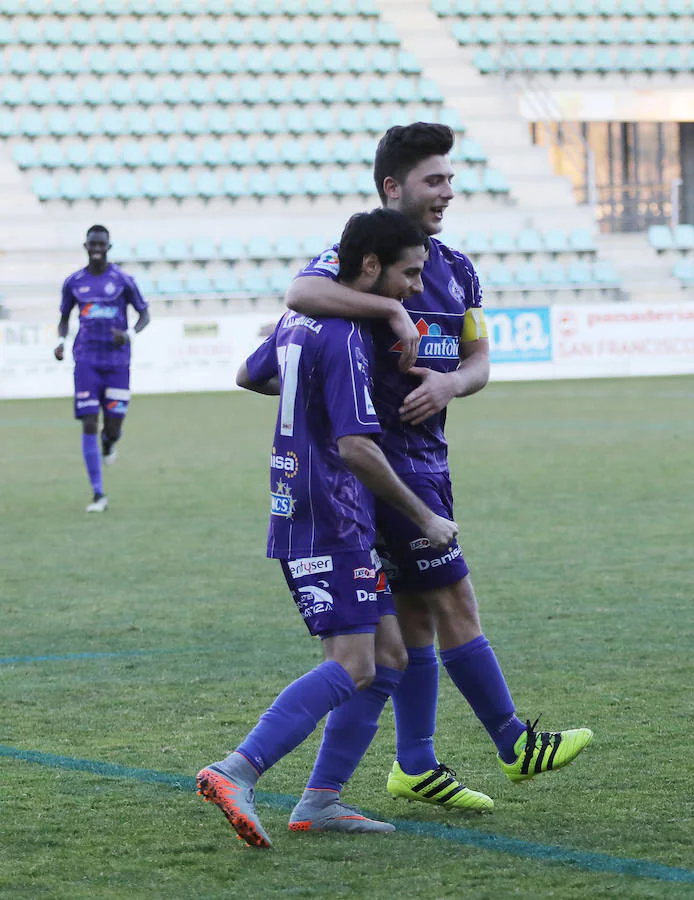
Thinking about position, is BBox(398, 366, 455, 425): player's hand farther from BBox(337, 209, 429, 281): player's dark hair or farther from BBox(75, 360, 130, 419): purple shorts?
BBox(75, 360, 130, 419): purple shorts

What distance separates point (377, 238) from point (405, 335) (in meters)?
0.26

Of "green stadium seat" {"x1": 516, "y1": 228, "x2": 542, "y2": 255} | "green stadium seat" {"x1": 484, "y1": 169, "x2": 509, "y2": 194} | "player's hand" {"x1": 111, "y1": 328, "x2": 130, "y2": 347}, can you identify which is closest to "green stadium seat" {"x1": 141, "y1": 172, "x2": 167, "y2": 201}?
"green stadium seat" {"x1": 484, "y1": 169, "x2": 509, "y2": 194}

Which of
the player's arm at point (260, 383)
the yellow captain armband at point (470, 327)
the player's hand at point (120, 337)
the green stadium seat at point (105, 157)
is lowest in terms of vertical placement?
the player's arm at point (260, 383)

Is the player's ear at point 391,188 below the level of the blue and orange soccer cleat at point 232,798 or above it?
above

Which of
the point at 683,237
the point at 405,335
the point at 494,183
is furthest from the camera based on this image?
the point at 683,237

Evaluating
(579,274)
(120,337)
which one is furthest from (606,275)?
(120,337)

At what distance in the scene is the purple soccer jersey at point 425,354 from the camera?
405 cm

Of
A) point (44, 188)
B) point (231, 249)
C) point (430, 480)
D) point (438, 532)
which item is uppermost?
point (44, 188)

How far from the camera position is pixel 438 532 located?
3703 mm

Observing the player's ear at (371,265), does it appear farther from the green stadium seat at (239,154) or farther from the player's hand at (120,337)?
the green stadium seat at (239,154)

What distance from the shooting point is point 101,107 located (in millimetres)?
31234

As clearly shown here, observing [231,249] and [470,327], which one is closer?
[470,327]

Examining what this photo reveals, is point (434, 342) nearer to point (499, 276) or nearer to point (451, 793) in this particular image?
point (451, 793)

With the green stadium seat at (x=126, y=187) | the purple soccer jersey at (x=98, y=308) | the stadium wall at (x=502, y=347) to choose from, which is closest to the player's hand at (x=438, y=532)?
the purple soccer jersey at (x=98, y=308)
